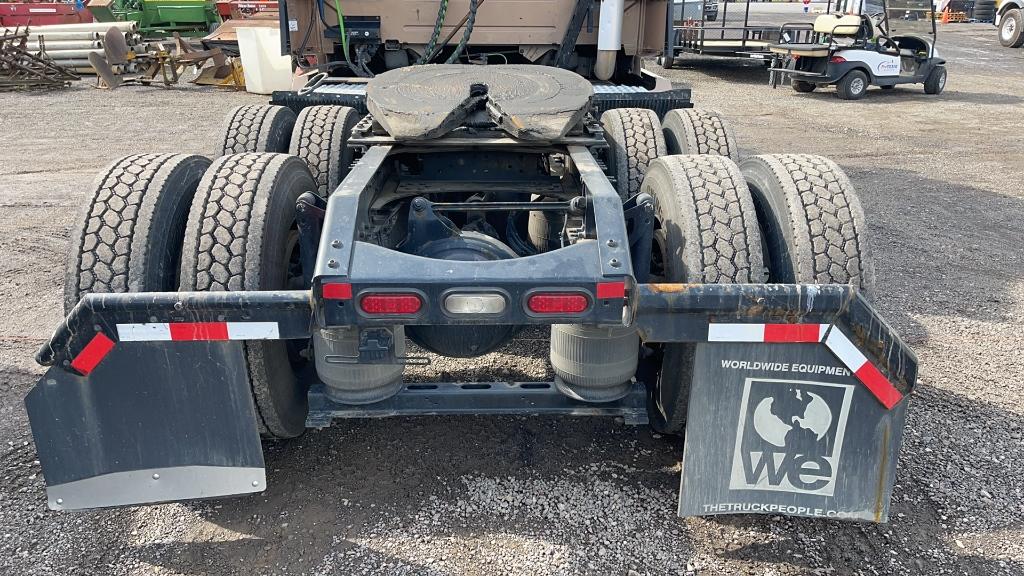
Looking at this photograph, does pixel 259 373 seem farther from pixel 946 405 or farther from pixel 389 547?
pixel 946 405

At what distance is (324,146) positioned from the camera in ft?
14.5

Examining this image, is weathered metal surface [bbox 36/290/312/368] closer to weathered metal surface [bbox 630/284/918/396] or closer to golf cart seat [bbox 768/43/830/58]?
weathered metal surface [bbox 630/284/918/396]

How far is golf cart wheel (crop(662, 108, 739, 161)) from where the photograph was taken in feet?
14.2

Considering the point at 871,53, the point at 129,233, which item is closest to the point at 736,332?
the point at 129,233

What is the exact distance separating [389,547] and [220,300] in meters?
1.04

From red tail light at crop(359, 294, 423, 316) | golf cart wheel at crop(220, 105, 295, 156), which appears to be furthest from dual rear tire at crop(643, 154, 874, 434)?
golf cart wheel at crop(220, 105, 295, 156)

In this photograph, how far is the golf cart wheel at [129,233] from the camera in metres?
2.57

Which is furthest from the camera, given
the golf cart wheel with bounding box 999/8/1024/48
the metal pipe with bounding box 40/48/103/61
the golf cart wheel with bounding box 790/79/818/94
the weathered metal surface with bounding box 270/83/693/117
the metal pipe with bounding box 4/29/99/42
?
the golf cart wheel with bounding box 999/8/1024/48

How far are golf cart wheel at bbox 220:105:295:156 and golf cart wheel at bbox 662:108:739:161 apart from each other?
7.80 ft

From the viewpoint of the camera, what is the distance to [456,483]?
2.97m

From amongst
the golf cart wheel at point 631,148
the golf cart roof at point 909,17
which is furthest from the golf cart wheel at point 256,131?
the golf cart roof at point 909,17

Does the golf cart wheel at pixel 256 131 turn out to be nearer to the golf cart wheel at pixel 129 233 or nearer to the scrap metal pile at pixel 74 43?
the golf cart wheel at pixel 129 233

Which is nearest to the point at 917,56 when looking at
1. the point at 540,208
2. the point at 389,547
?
the point at 540,208

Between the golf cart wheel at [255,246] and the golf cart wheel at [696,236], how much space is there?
144cm
